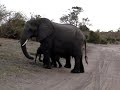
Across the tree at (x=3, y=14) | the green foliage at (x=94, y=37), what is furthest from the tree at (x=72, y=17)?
the tree at (x=3, y=14)

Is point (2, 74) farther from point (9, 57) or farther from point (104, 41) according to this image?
point (104, 41)

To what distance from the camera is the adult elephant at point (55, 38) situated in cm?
1495

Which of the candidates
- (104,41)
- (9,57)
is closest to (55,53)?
(9,57)

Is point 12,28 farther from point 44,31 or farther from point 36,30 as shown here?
point 44,31

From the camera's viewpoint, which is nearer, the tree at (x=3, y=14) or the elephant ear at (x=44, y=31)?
the elephant ear at (x=44, y=31)

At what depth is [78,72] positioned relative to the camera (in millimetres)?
14672

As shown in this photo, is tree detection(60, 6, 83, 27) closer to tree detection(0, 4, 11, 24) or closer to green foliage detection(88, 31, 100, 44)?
green foliage detection(88, 31, 100, 44)

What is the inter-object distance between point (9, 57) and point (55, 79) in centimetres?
471

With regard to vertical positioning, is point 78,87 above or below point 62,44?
below

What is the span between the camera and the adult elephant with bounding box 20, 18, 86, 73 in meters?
14.9

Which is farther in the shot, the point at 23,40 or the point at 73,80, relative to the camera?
the point at 23,40

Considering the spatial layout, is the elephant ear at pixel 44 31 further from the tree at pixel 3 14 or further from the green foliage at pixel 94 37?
the green foliage at pixel 94 37

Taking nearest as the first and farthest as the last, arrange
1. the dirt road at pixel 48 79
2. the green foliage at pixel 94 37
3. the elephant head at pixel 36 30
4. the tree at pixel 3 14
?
the dirt road at pixel 48 79
the elephant head at pixel 36 30
the tree at pixel 3 14
the green foliage at pixel 94 37

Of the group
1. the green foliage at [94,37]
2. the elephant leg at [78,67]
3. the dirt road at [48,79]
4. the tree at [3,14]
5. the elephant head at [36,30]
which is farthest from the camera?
the green foliage at [94,37]
